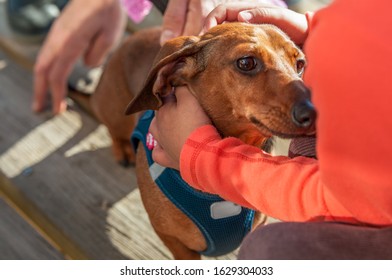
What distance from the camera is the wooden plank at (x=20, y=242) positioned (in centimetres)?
219

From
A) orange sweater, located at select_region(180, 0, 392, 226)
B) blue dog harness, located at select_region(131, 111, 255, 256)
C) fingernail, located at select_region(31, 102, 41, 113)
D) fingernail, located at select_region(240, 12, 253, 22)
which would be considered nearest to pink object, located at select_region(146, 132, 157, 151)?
blue dog harness, located at select_region(131, 111, 255, 256)

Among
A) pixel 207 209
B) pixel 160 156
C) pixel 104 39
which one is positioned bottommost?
pixel 207 209

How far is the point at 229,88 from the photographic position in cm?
166

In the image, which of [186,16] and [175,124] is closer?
[175,124]

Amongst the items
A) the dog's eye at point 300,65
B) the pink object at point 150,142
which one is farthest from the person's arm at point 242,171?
the dog's eye at point 300,65

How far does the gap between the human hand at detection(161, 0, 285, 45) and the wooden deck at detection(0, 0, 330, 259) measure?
31.9 inches

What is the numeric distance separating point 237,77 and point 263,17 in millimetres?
269

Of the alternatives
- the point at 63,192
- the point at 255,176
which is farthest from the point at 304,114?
the point at 63,192

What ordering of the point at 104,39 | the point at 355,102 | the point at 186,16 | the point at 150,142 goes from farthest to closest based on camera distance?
the point at 104,39 < the point at 186,16 < the point at 150,142 < the point at 355,102

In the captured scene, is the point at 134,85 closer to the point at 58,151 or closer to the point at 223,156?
the point at 58,151

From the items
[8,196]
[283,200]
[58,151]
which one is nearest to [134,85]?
[58,151]

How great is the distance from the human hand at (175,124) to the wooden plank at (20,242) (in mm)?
768

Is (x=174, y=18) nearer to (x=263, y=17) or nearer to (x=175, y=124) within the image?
(x=263, y=17)

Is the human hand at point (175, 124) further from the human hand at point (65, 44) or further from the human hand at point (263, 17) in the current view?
the human hand at point (65, 44)
